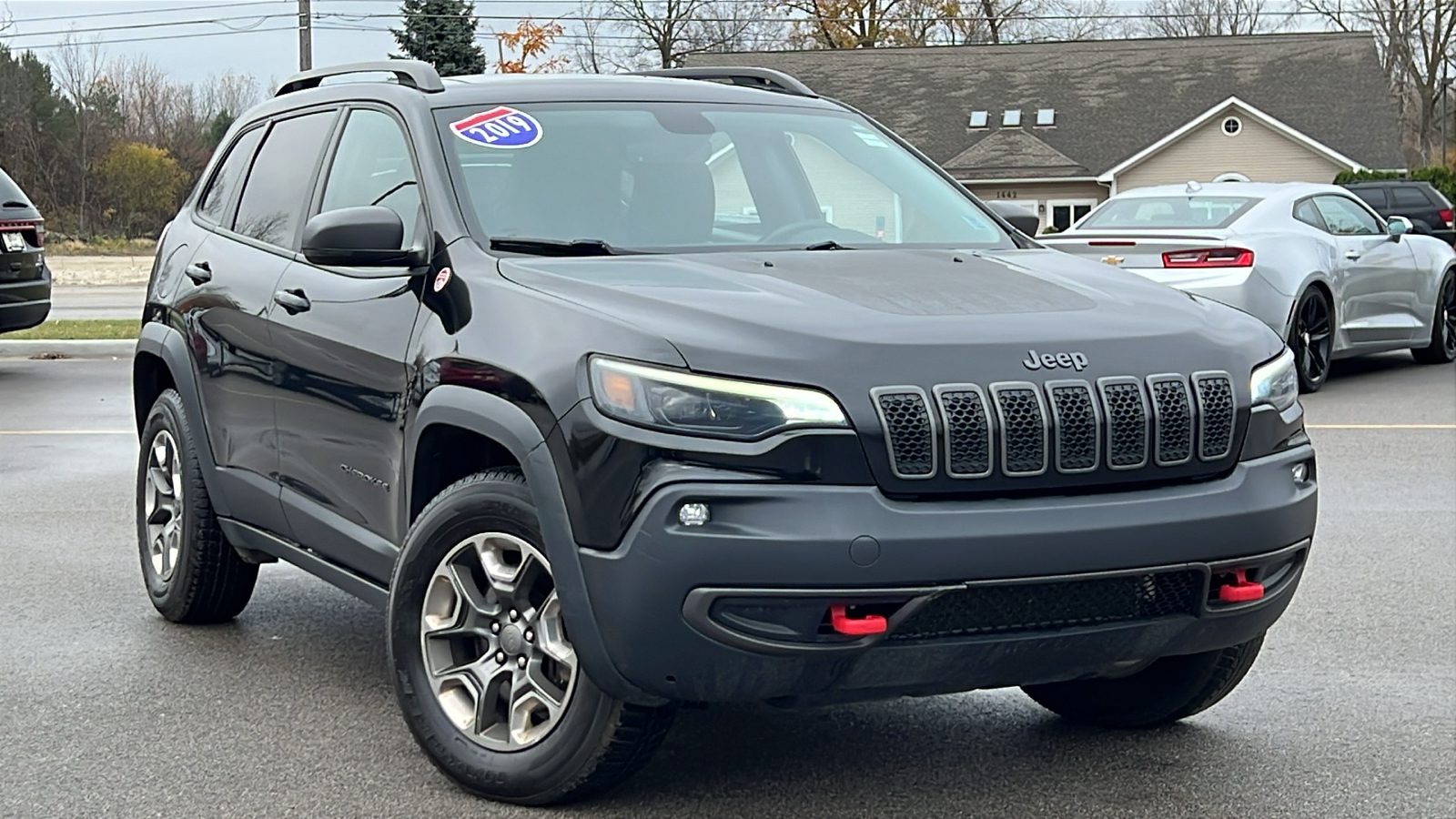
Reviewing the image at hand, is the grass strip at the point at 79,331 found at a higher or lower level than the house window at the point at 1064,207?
higher

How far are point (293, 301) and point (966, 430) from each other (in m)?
2.28

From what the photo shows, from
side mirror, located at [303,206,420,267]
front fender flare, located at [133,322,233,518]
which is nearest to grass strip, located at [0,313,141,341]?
front fender flare, located at [133,322,233,518]

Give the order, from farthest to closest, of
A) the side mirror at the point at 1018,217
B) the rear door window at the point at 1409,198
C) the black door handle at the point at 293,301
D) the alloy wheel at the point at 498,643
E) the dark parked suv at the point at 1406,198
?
1. the rear door window at the point at 1409,198
2. the dark parked suv at the point at 1406,198
3. the side mirror at the point at 1018,217
4. the black door handle at the point at 293,301
5. the alloy wheel at the point at 498,643

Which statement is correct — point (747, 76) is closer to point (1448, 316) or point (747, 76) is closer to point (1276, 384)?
point (1276, 384)

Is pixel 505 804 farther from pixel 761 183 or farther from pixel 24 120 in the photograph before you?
pixel 24 120

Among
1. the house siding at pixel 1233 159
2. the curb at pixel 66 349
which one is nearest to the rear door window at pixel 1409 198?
the house siding at pixel 1233 159

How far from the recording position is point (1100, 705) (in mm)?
4914

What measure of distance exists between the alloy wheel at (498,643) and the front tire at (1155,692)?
A: 140 centimetres

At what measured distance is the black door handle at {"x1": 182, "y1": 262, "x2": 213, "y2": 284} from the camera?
5906mm

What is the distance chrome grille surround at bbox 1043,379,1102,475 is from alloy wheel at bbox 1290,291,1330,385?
33.5ft

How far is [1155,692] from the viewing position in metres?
4.79

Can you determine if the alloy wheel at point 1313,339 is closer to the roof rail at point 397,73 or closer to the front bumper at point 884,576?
the roof rail at point 397,73

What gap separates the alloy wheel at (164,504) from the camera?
6.13 metres

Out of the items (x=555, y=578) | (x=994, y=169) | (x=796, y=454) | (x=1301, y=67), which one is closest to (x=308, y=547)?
(x=555, y=578)
